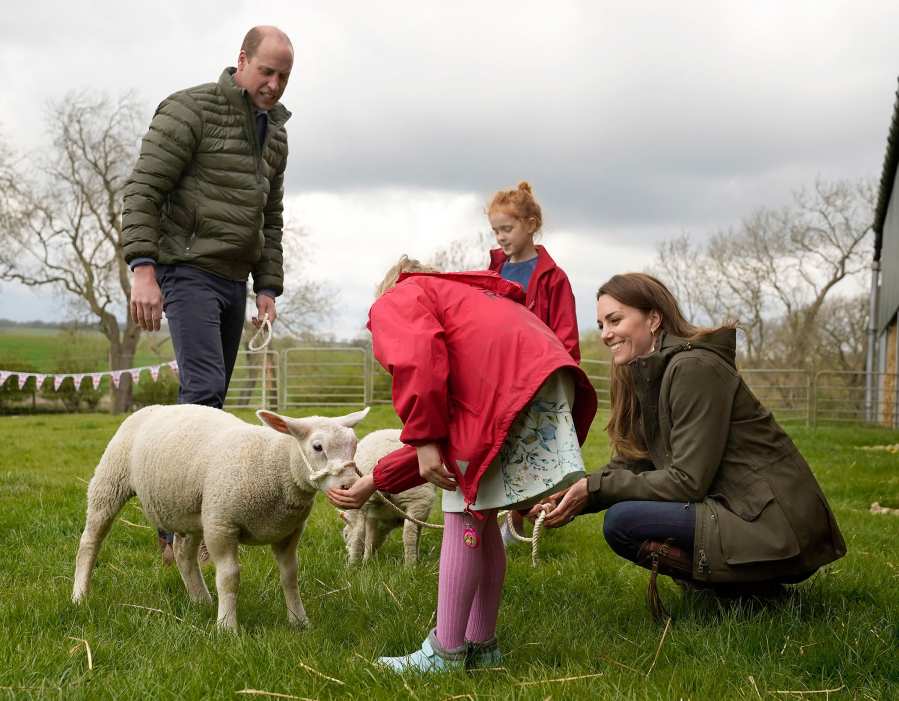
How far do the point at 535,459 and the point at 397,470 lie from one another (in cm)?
50

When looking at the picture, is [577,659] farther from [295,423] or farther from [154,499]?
[154,499]

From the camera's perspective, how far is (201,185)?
474 cm

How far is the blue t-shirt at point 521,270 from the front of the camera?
208 inches

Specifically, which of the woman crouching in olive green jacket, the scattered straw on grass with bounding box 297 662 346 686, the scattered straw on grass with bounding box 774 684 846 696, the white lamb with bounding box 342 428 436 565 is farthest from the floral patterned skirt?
the white lamb with bounding box 342 428 436 565

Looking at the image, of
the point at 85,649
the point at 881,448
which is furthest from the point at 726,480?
the point at 881,448

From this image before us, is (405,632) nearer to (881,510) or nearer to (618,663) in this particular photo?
(618,663)

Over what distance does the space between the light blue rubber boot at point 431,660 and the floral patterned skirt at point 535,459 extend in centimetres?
49

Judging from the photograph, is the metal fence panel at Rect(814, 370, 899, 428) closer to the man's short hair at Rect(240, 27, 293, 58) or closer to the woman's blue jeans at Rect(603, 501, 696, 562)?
the woman's blue jeans at Rect(603, 501, 696, 562)

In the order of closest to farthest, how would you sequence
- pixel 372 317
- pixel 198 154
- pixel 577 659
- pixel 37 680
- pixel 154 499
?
pixel 37 680 → pixel 372 317 → pixel 577 659 → pixel 154 499 → pixel 198 154

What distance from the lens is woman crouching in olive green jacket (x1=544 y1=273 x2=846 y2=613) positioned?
358cm

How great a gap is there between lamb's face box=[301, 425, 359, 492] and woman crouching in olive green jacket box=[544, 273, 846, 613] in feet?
2.65

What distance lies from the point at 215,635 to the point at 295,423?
85 cm

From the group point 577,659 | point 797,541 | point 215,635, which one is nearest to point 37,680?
point 215,635

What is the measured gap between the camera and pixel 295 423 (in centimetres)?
345
